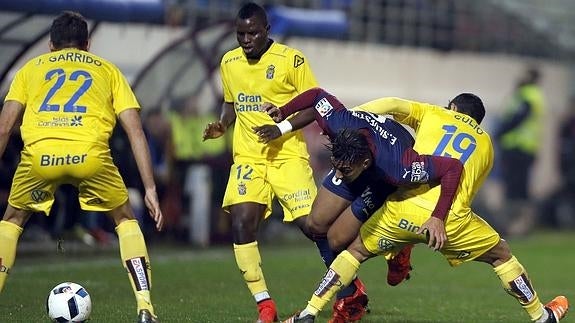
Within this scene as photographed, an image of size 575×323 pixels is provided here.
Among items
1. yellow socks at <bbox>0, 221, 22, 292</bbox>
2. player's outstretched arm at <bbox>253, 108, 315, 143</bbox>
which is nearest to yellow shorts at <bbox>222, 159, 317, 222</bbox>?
player's outstretched arm at <bbox>253, 108, 315, 143</bbox>

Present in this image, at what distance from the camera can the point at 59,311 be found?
8977mm

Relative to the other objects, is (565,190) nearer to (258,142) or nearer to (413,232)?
(258,142)

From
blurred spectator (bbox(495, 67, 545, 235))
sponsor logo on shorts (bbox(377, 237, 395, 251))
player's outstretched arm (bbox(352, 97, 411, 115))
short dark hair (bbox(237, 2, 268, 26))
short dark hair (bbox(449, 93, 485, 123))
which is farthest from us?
blurred spectator (bbox(495, 67, 545, 235))

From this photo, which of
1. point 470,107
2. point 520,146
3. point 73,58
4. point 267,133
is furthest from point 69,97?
point 520,146

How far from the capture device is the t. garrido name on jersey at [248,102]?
10.4 m

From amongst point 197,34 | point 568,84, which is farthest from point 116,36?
point 568,84

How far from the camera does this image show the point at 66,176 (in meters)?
8.72

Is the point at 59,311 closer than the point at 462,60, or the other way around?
the point at 59,311

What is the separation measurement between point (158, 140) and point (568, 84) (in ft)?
39.0

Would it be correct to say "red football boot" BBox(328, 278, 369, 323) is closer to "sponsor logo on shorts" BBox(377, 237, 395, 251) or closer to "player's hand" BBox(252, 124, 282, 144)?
"sponsor logo on shorts" BBox(377, 237, 395, 251)

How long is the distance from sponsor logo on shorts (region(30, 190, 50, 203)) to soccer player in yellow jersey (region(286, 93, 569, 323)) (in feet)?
6.29

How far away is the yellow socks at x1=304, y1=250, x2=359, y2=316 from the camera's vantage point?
918cm

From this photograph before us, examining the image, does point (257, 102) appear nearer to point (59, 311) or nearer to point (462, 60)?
point (59, 311)

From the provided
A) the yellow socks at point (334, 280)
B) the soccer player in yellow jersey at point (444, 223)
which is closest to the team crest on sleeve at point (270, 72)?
the soccer player in yellow jersey at point (444, 223)
